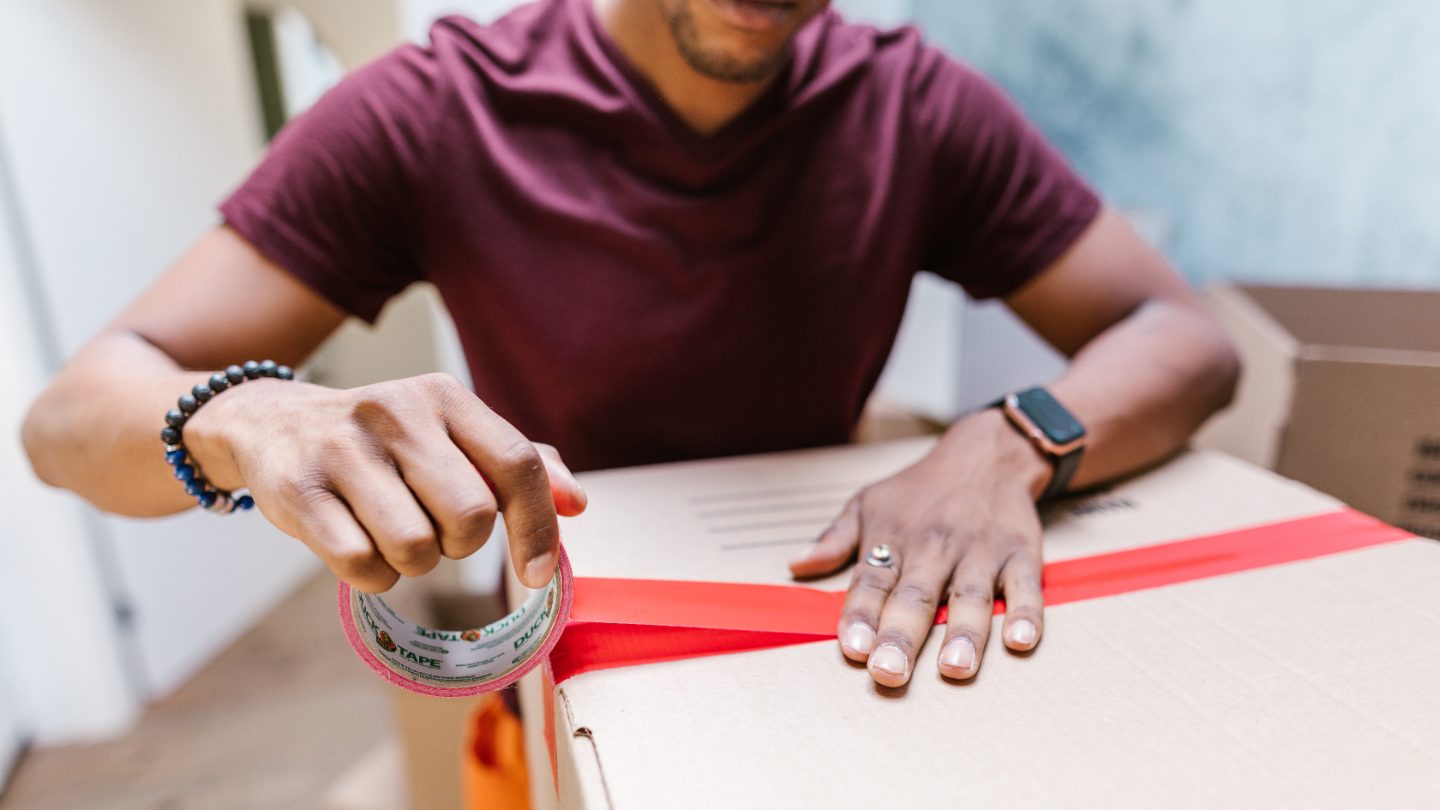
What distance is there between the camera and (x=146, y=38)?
1.58m

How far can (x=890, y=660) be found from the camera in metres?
0.39

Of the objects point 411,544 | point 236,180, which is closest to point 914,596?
point 411,544

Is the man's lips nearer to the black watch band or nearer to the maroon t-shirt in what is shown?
the maroon t-shirt

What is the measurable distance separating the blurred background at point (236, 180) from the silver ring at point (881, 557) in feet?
1.85

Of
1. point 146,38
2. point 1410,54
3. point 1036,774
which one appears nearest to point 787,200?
point 1036,774

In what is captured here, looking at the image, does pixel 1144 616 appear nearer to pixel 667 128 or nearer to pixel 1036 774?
pixel 1036 774

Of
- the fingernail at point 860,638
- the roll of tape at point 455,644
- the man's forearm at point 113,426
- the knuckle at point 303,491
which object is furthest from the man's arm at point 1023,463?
the man's forearm at point 113,426

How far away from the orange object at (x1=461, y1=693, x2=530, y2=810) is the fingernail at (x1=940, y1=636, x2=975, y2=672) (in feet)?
1.23

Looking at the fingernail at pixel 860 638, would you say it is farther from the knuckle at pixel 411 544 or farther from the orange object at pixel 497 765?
the orange object at pixel 497 765

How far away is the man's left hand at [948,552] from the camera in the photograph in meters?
0.42

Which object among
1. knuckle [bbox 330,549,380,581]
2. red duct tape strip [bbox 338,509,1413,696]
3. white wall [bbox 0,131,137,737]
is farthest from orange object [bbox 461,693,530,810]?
white wall [bbox 0,131,137,737]

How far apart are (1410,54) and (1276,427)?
23.4 inches

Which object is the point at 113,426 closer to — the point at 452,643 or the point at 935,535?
the point at 452,643

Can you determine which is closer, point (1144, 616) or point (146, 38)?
point (1144, 616)
